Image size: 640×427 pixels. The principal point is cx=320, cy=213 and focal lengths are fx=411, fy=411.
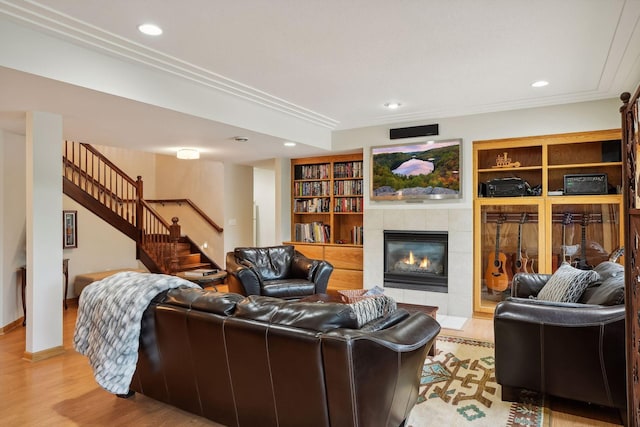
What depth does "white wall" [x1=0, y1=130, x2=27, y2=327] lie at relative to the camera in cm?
455

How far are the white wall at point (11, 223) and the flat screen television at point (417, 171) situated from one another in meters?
4.37

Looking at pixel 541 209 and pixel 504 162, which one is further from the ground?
pixel 504 162

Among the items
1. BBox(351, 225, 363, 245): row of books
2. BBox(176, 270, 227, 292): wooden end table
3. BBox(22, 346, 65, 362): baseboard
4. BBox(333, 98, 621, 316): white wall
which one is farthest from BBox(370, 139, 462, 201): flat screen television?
BBox(22, 346, 65, 362): baseboard

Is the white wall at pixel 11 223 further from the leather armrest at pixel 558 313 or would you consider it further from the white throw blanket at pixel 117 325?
the leather armrest at pixel 558 313

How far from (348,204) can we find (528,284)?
308 cm

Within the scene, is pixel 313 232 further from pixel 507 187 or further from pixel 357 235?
pixel 507 187

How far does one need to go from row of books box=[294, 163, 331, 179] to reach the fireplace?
5.22 ft

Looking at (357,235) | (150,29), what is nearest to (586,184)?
(357,235)

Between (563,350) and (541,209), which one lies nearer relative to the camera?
(563,350)

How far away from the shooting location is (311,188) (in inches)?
269

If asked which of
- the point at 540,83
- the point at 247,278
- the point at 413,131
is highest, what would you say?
the point at 540,83

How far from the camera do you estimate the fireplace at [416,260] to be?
5.32 metres

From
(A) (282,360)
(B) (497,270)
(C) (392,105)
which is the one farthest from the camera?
(B) (497,270)

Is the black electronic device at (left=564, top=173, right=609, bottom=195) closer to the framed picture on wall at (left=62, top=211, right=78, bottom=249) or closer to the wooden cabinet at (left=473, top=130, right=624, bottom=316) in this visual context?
the wooden cabinet at (left=473, top=130, right=624, bottom=316)
